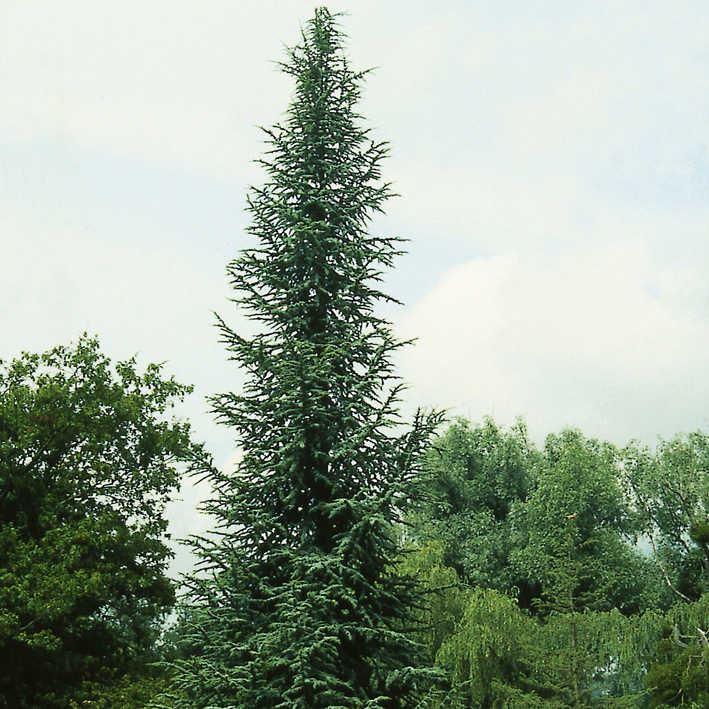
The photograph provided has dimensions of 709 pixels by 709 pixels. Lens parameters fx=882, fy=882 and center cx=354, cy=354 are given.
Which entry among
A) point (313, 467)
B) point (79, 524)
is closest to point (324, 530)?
point (313, 467)

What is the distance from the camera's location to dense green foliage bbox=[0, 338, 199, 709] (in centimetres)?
1997

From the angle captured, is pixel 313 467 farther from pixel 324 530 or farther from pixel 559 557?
→ pixel 559 557

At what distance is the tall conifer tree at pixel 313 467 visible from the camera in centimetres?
1120

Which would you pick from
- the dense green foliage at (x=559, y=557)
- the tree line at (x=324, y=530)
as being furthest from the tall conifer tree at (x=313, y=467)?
the dense green foliage at (x=559, y=557)

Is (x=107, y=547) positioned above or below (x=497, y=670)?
above

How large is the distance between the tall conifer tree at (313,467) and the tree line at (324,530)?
40 millimetres

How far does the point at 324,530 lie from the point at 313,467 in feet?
2.98

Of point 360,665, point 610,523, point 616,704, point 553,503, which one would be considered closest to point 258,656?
point 360,665

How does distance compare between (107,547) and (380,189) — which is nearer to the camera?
(380,189)

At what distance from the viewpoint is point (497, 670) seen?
73.7ft

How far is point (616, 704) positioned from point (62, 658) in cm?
1317

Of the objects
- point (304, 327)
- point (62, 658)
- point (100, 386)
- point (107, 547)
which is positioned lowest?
point (62, 658)

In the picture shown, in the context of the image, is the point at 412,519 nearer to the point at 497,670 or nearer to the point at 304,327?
the point at 497,670

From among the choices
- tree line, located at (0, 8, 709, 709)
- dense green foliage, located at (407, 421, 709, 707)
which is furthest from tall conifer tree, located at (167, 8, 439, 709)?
dense green foliage, located at (407, 421, 709, 707)
